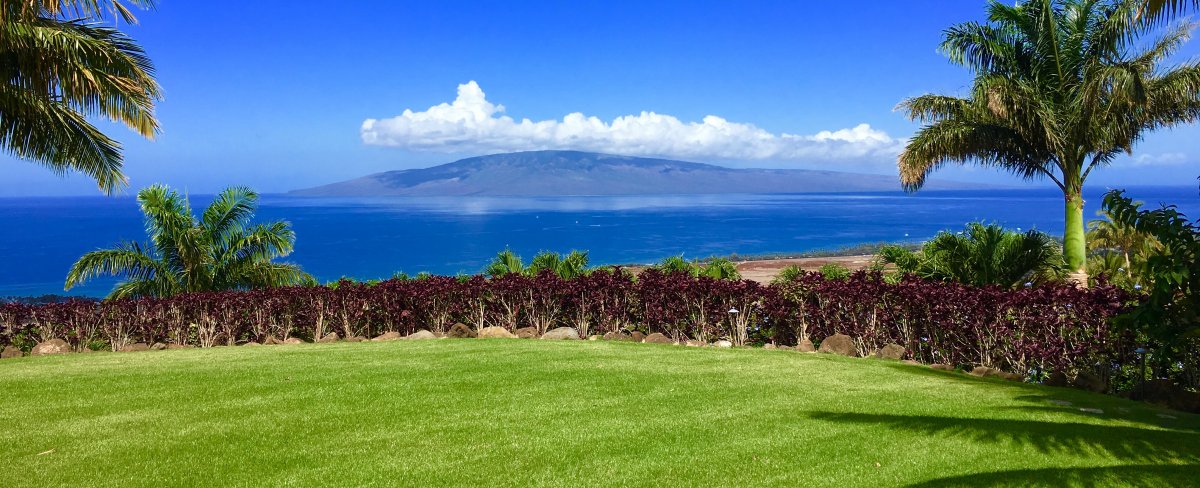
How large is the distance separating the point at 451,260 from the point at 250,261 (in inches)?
2229

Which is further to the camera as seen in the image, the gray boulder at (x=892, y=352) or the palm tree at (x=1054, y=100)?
the palm tree at (x=1054, y=100)

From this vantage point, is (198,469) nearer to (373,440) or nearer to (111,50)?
(373,440)

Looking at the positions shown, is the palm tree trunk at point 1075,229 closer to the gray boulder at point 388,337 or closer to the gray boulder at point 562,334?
the gray boulder at point 562,334

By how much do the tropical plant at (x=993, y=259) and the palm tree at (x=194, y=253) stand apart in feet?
36.4

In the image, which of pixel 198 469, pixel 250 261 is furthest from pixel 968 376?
pixel 250 261

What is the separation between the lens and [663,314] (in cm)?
1080

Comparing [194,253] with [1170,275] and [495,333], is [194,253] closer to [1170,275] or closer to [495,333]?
[495,333]

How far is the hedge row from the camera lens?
7801 mm

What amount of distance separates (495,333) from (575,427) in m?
5.87

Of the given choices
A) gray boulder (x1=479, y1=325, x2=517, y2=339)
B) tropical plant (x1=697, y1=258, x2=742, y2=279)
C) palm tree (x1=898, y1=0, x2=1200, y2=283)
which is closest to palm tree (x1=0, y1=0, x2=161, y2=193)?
gray boulder (x1=479, y1=325, x2=517, y2=339)

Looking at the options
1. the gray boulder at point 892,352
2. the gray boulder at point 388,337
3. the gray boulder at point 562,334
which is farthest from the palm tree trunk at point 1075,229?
the gray boulder at point 388,337

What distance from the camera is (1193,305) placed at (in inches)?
248

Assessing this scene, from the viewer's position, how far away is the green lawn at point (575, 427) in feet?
15.5

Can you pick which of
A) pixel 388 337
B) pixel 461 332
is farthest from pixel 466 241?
pixel 461 332
